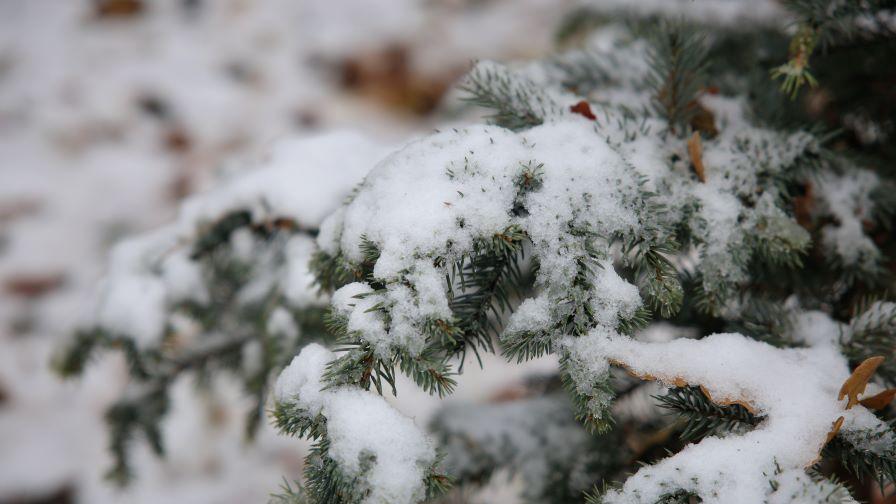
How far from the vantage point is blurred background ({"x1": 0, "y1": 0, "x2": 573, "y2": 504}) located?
2.15 meters

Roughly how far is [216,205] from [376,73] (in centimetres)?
217

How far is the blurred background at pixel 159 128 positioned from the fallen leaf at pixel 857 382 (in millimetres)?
1530

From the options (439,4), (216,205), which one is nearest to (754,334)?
(216,205)

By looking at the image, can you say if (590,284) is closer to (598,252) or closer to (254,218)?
(598,252)

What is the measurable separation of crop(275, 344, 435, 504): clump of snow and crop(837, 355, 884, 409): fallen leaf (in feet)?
1.46

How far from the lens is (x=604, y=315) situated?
1.84 feet

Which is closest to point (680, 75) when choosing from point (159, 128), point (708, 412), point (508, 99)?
point (508, 99)

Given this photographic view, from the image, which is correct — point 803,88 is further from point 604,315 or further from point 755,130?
point 604,315

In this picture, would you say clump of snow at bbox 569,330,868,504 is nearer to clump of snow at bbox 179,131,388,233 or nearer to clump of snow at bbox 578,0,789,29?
clump of snow at bbox 179,131,388,233

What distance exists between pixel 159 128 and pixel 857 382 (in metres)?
2.94

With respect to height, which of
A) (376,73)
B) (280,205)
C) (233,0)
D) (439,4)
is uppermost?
(233,0)

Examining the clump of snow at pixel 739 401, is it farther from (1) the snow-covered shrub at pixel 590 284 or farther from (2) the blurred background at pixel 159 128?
Answer: (2) the blurred background at pixel 159 128

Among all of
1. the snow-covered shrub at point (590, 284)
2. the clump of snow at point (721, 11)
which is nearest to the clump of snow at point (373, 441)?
the snow-covered shrub at point (590, 284)

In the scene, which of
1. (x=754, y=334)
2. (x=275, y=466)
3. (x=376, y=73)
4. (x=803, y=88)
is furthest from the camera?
(x=376, y=73)
